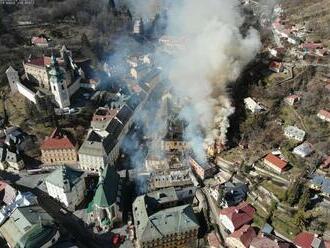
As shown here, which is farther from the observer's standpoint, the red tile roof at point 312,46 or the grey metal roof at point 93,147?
the red tile roof at point 312,46

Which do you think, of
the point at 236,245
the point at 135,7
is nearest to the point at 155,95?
the point at 236,245

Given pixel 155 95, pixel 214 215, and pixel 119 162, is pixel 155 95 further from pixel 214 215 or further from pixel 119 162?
pixel 214 215

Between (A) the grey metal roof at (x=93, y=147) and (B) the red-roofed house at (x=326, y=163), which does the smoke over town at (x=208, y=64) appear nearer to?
(A) the grey metal roof at (x=93, y=147)

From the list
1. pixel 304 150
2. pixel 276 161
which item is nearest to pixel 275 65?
pixel 304 150

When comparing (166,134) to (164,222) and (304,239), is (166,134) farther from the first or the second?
(304,239)

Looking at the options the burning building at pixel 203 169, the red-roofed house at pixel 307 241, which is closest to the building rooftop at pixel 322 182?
the red-roofed house at pixel 307 241

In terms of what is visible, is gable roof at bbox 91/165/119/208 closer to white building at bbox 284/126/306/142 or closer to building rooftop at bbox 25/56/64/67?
building rooftop at bbox 25/56/64/67
